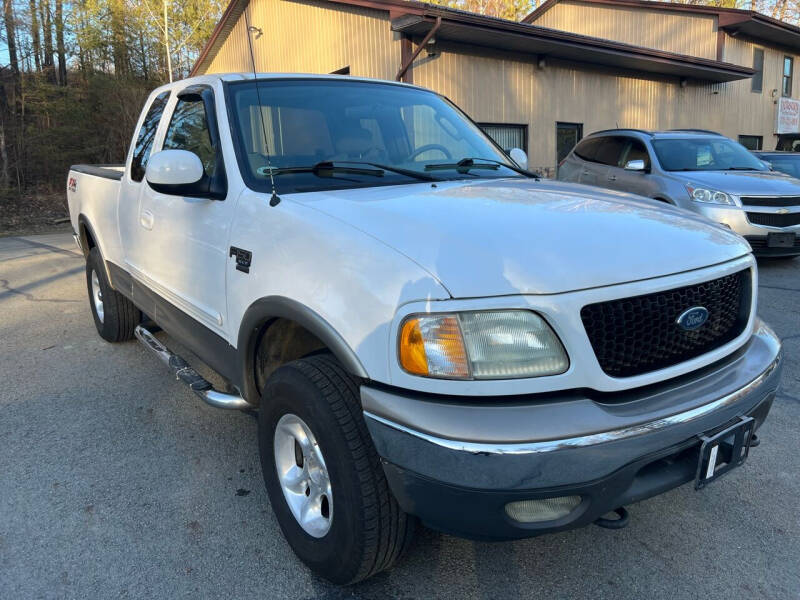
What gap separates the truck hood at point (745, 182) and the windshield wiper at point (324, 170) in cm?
615

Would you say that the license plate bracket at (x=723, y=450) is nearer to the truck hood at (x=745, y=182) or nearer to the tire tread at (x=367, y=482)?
the tire tread at (x=367, y=482)

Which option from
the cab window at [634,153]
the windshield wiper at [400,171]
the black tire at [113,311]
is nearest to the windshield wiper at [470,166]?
the windshield wiper at [400,171]

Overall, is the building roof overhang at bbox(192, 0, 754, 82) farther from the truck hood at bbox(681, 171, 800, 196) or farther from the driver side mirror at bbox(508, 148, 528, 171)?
the driver side mirror at bbox(508, 148, 528, 171)

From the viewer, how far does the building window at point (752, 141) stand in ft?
70.8

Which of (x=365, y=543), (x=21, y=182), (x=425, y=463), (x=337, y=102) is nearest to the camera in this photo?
(x=425, y=463)

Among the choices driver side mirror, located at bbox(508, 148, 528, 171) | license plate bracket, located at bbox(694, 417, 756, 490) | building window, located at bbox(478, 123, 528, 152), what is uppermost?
building window, located at bbox(478, 123, 528, 152)

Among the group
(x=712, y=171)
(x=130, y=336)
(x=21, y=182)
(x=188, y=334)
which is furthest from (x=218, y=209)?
(x=21, y=182)

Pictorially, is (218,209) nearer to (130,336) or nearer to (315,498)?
(315,498)

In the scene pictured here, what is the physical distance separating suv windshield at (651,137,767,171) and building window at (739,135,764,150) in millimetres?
14728

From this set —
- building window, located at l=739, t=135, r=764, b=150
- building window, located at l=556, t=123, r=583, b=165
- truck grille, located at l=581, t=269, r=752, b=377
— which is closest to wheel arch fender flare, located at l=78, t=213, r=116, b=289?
truck grille, located at l=581, t=269, r=752, b=377

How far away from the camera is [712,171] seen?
8.06 m

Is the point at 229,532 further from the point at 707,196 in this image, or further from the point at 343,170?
the point at 707,196

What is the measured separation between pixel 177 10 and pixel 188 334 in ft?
92.1

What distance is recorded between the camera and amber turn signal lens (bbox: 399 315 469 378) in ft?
5.79
